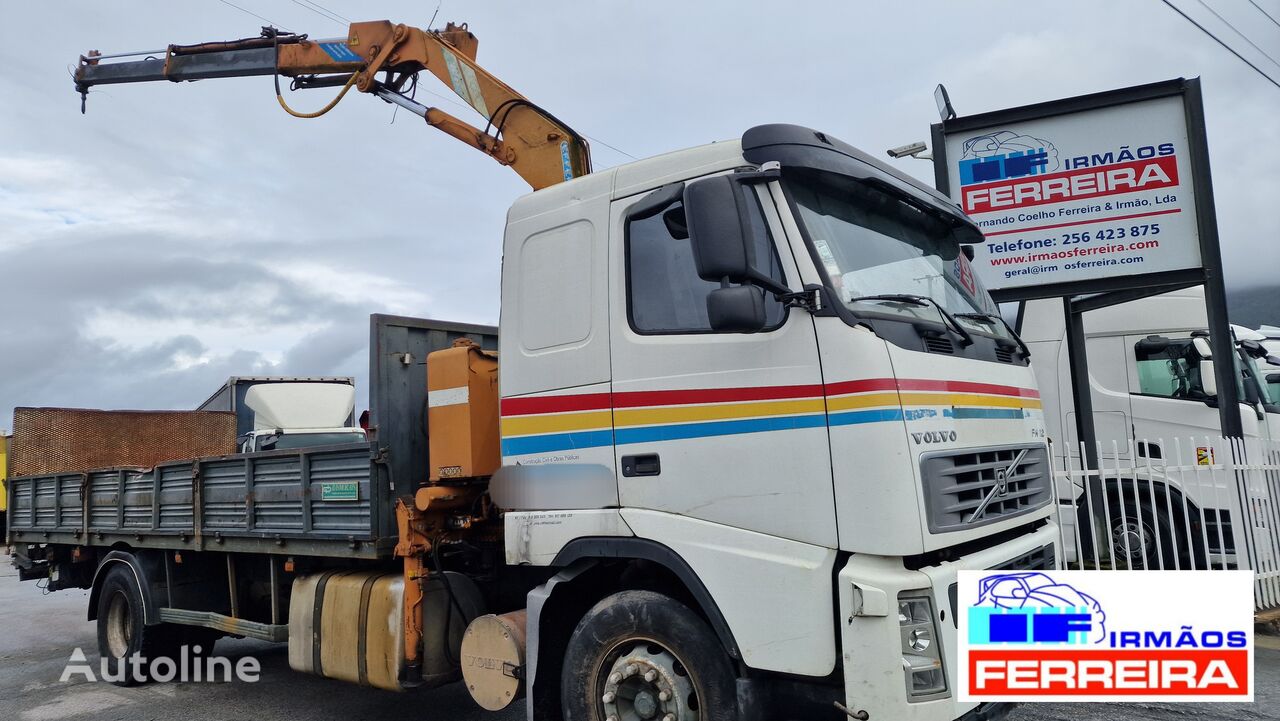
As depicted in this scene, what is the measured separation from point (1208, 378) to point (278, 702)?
902cm

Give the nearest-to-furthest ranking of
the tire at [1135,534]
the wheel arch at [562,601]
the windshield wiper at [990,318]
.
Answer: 1. the wheel arch at [562,601]
2. the windshield wiper at [990,318]
3. the tire at [1135,534]

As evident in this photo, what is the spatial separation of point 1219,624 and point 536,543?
313 centimetres

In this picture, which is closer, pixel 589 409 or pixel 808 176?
pixel 808 176

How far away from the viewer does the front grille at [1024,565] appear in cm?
339

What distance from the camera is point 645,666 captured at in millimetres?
3723

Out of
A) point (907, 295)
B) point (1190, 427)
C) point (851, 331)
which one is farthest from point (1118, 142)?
point (851, 331)

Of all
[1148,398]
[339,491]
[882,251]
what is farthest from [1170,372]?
[339,491]

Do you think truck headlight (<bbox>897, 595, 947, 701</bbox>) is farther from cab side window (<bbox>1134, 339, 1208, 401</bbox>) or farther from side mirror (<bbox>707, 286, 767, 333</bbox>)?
cab side window (<bbox>1134, 339, 1208, 401</bbox>)

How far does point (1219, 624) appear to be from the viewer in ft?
13.0

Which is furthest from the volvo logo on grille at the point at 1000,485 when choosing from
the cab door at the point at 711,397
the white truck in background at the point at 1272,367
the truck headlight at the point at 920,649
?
the white truck in background at the point at 1272,367

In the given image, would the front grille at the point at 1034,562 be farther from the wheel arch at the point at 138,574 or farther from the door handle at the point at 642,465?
the wheel arch at the point at 138,574

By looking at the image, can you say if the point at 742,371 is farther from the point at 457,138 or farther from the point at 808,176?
→ the point at 457,138

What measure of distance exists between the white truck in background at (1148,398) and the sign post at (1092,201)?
632 millimetres

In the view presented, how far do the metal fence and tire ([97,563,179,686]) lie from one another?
7.13 metres
